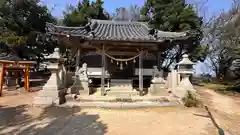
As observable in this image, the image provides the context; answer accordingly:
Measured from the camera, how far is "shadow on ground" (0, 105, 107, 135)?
6.02 m

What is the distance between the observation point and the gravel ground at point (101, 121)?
6.12 metres

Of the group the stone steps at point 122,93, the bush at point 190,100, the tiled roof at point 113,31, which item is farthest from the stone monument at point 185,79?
the stone steps at point 122,93

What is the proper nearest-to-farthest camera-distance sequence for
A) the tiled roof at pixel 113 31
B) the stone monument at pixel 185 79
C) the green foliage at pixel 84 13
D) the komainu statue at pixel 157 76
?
the stone monument at pixel 185 79, the tiled roof at pixel 113 31, the komainu statue at pixel 157 76, the green foliage at pixel 84 13

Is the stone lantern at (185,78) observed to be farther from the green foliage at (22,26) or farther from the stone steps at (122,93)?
the green foliage at (22,26)

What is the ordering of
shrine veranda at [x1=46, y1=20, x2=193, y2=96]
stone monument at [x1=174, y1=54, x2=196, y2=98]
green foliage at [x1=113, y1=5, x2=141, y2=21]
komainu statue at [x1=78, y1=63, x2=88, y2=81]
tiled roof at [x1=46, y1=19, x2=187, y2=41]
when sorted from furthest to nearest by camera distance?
green foliage at [x1=113, y1=5, x2=141, y2=21], komainu statue at [x1=78, y1=63, x2=88, y2=81], shrine veranda at [x1=46, y1=20, x2=193, y2=96], tiled roof at [x1=46, y1=19, x2=187, y2=41], stone monument at [x1=174, y1=54, x2=196, y2=98]

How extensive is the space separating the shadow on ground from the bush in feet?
13.2

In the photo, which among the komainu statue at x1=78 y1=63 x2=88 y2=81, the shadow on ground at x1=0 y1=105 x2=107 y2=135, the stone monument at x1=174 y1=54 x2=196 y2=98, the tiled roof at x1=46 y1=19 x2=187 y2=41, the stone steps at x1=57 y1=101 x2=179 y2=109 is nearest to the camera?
the shadow on ground at x1=0 y1=105 x2=107 y2=135

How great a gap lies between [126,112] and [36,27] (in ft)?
47.9

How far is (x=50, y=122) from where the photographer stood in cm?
697

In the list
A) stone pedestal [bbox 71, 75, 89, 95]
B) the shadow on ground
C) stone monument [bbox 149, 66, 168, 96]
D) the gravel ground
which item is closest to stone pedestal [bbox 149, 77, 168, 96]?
stone monument [bbox 149, 66, 168, 96]

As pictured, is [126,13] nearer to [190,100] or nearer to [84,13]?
[84,13]

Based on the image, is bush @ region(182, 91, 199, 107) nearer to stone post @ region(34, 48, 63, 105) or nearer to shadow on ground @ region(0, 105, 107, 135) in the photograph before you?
shadow on ground @ region(0, 105, 107, 135)

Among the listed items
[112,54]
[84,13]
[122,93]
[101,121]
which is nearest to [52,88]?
[101,121]

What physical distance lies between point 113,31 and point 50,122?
28.2ft
